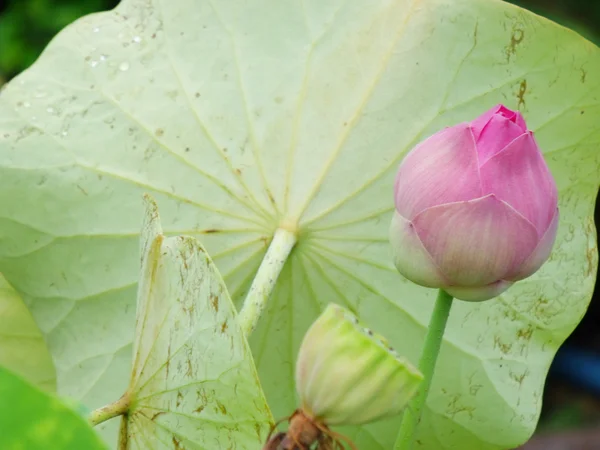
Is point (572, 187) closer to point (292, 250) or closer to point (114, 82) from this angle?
point (292, 250)

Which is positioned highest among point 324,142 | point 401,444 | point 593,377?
point 324,142

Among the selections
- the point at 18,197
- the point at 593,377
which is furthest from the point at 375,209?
the point at 593,377

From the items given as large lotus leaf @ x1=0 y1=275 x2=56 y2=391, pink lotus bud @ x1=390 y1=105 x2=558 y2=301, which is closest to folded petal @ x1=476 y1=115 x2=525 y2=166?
pink lotus bud @ x1=390 y1=105 x2=558 y2=301

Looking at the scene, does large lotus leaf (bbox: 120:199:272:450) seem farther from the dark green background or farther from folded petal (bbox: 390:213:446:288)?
the dark green background

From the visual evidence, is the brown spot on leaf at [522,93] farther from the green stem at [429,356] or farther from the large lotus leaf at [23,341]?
the large lotus leaf at [23,341]

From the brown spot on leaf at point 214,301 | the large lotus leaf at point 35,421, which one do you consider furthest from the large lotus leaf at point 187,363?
the large lotus leaf at point 35,421

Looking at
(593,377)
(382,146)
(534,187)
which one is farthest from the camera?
(593,377)

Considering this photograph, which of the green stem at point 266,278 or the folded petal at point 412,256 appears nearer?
the folded petal at point 412,256
